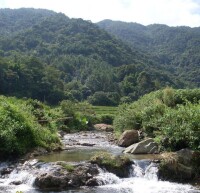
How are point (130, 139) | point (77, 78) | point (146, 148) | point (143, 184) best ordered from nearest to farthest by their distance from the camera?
point (143, 184) → point (146, 148) → point (130, 139) → point (77, 78)

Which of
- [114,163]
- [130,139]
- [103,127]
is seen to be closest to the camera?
[114,163]

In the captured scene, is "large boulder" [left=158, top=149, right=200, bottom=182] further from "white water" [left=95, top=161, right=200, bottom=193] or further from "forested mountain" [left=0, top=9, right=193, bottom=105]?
"forested mountain" [left=0, top=9, right=193, bottom=105]

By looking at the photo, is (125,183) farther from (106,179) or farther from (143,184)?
(106,179)

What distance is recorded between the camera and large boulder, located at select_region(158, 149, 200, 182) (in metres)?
23.8

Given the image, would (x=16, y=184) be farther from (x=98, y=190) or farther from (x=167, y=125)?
(x=167, y=125)

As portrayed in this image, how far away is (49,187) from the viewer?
22.4m

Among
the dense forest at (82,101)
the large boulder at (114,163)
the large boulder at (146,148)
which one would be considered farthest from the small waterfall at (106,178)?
the large boulder at (146,148)

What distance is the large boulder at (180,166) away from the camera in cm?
2378

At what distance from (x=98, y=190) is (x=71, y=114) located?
46.1 m

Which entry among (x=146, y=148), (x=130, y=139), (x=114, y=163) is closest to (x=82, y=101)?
(x=130, y=139)

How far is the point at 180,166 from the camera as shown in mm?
23938

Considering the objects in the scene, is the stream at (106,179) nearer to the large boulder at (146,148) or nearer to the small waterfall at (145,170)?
the small waterfall at (145,170)

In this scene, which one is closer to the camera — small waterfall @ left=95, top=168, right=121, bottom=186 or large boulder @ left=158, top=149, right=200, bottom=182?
small waterfall @ left=95, top=168, right=121, bottom=186

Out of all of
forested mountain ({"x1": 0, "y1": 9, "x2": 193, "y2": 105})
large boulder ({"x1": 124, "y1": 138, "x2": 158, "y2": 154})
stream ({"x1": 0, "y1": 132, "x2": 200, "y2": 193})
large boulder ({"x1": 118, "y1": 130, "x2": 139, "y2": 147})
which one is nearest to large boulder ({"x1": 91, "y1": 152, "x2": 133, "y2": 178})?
stream ({"x1": 0, "y1": 132, "x2": 200, "y2": 193})
